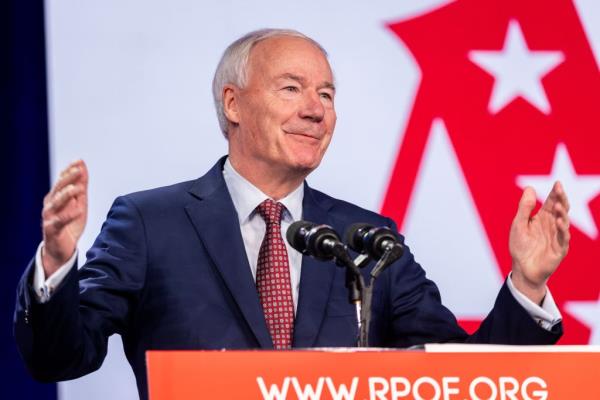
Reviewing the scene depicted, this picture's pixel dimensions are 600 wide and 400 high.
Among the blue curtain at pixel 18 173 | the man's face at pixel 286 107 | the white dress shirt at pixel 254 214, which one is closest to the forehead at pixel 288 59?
the man's face at pixel 286 107

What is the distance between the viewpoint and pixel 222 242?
7.85ft

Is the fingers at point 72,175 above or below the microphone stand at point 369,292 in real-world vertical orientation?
above

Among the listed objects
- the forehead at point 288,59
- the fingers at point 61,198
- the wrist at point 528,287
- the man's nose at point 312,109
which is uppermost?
the forehead at point 288,59

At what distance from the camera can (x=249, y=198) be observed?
2535 mm

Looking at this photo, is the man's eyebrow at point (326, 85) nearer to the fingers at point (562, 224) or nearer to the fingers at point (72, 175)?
the fingers at point (562, 224)

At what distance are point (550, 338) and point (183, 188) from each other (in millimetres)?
998

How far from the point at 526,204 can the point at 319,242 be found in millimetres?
439

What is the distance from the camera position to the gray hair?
2646mm

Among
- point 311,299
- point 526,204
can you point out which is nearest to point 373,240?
point 526,204

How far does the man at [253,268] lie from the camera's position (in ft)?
6.61

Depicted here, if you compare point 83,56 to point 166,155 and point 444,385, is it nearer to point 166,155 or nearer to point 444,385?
point 166,155

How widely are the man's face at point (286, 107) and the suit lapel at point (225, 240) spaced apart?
135 mm

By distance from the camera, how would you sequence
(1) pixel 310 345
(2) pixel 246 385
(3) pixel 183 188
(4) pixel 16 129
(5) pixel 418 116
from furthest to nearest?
(5) pixel 418 116 < (4) pixel 16 129 < (3) pixel 183 188 < (1) pixel 310 345 < (2) pixel 246 385

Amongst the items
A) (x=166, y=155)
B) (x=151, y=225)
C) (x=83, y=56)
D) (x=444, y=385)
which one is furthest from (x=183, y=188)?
(x=444, y=385)
